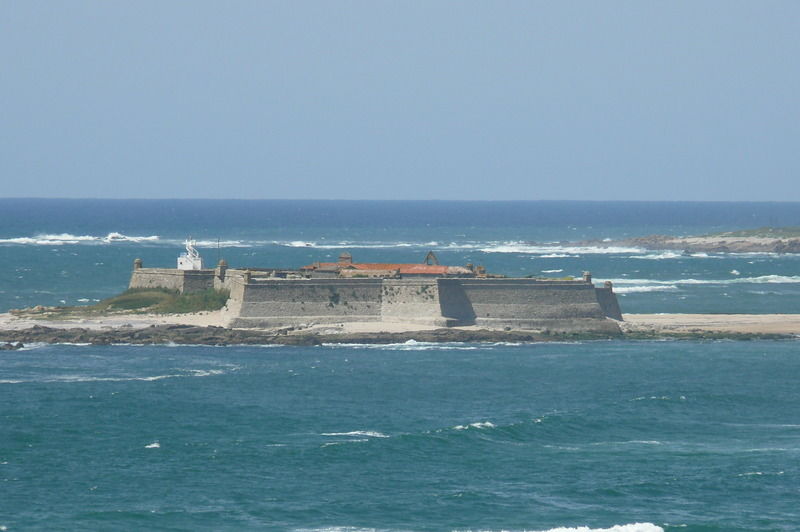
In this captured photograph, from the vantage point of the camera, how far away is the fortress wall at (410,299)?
265 ft

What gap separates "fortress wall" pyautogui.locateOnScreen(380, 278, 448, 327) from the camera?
80.7 metres

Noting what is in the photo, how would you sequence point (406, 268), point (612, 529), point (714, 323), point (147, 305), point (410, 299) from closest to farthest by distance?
point (612, 529)
point (410, 299)
point (406, 268)
point (147, 305)
point (714, 323)

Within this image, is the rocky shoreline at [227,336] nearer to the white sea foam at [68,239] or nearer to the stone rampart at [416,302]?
the stone rampart at [416,302]

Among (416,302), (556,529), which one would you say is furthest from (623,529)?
(416,302)

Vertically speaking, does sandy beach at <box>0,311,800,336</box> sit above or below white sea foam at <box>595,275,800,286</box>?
below

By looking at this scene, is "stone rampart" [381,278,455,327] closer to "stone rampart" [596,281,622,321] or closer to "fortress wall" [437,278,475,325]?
"fortress wall" [437,278,475,325]

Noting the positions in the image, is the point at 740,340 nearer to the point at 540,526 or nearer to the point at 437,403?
the point at 437,403

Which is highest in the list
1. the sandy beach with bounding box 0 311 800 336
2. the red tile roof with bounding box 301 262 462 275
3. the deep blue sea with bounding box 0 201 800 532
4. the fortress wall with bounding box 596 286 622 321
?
the red tile roof with bounding box 301 262 462 275

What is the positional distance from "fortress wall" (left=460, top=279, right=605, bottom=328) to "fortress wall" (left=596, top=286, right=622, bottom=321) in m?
3.26

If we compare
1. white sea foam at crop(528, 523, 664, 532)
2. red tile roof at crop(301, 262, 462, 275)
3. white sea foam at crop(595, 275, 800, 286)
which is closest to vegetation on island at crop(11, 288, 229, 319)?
red tile roof at crop(301, 262, 462, 275)

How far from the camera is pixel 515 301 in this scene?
8112 centimetres

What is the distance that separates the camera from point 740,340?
266ft

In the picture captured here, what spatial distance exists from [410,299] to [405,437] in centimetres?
2755

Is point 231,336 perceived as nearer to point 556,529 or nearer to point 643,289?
point 556,529
